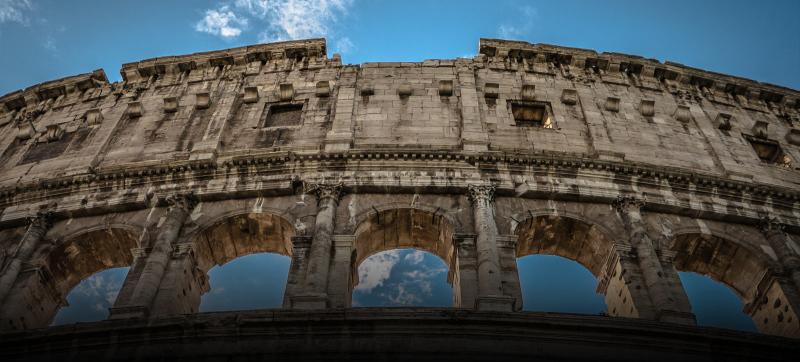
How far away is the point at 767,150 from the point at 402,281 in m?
18.0

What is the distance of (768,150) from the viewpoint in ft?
64.0

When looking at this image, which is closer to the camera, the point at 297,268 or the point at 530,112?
the point at 297,268

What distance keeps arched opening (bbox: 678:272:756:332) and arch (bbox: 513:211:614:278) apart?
50.7ft

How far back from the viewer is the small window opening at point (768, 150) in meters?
19.3

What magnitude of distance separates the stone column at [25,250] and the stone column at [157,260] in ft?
10.1

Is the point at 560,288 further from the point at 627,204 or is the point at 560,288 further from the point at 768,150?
the point at 627,204

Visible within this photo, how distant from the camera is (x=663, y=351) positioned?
10.3 m

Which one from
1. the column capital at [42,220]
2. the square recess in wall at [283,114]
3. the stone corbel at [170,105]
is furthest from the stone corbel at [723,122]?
the column capital at [42,220]

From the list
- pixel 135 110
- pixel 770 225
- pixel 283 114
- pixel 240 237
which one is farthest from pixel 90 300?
pixel 770 225

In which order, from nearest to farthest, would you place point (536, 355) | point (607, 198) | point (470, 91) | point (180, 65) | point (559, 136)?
point (536, 355) < point (607, 198) < point (559, 136) < point (470, 91) < point (180, 65)

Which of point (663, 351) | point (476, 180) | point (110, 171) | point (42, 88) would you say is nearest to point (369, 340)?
point (663, 351)

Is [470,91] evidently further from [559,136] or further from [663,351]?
[663,351]

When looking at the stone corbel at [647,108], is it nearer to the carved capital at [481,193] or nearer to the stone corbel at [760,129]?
the stone corbel at [760,129]

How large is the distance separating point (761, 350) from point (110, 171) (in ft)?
50.8
